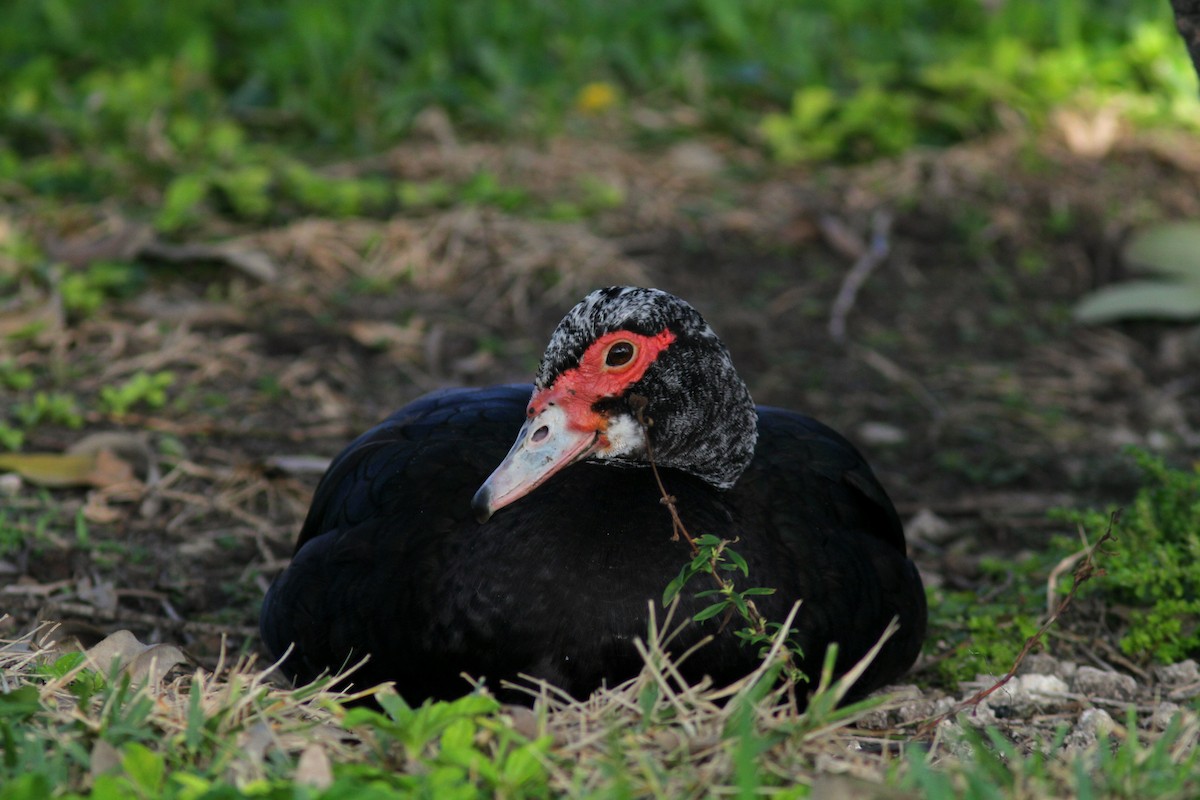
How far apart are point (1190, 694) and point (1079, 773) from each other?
1182 millimetres

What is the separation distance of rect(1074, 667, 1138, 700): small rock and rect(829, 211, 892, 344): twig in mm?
2233

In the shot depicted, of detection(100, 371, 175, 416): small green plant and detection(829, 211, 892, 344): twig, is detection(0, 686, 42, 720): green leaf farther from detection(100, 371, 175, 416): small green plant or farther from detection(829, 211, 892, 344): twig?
detection(829, 211, 892, 344): twig

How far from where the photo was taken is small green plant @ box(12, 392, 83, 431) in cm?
408

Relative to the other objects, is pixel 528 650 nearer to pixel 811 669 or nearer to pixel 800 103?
pixel 811 669

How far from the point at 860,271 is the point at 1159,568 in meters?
2.53

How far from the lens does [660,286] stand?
5203 mm

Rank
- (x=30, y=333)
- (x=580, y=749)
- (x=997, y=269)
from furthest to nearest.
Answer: (x=997, y=269) < (x=30, y=333) < (x=580, y=749)

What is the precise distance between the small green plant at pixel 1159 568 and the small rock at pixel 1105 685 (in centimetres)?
10

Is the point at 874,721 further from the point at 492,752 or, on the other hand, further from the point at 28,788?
the point at 28,788

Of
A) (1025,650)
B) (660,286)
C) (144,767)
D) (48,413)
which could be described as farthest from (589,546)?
(660,286)

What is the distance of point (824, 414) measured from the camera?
4.63 meters

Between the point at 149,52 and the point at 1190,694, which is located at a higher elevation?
the point at 149,52

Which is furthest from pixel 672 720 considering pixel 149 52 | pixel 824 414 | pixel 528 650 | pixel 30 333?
pixel 149 52

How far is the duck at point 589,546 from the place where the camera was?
2.58m
